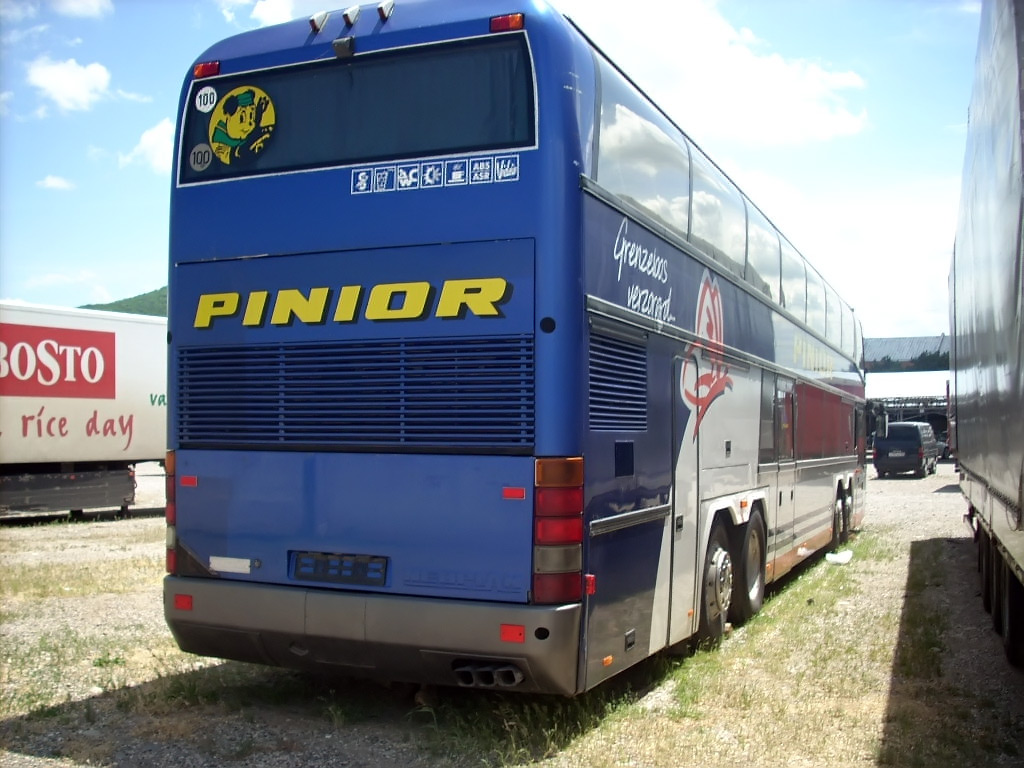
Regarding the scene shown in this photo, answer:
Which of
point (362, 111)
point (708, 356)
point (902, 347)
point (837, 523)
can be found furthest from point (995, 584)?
point (902, 347)

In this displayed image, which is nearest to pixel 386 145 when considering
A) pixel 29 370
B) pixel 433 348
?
pixel 433 348

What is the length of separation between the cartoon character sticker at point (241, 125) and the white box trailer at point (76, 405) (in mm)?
11659

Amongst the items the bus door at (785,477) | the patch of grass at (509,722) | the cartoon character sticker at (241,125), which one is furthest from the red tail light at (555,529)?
the bus door at (785,477)

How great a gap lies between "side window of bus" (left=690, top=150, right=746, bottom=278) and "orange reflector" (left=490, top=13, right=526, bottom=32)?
247 cm

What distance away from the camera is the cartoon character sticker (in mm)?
6223

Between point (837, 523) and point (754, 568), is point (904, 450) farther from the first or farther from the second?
point (754, 568)

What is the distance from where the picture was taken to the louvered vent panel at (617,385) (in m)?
5.70

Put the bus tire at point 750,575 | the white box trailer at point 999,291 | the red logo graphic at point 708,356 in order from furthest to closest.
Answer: the bus tire at point 750,575
the red logo graphic at point 708,356
the white box trailer at point 999,291

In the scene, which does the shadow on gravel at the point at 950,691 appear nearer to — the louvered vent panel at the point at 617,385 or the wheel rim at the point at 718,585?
the wheel rim at the point at 718,585

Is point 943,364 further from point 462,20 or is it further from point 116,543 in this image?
point 462,20

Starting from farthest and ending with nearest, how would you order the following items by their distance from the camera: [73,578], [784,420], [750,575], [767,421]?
[73,578]
[784,420]
[767,421]
[750,575]

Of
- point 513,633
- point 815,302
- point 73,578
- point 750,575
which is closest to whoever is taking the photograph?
point 513,633

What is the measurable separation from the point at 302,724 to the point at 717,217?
194 inches

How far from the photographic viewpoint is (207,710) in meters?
6.28
